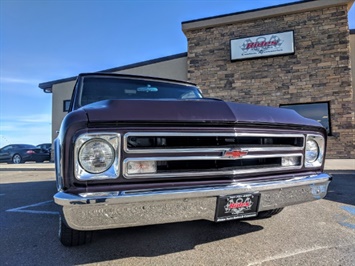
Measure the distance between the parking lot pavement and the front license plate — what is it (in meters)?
0.42

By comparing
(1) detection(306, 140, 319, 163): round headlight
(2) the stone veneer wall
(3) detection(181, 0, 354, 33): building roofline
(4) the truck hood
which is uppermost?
(3) detection(181, 0, 354, 33): building roofline

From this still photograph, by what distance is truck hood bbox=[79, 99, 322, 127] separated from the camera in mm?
1788

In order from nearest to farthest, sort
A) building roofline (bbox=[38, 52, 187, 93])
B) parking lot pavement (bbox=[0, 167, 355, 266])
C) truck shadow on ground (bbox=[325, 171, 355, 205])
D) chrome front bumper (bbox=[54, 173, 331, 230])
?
chrome front bumper (bbox=[54, 173, 331, 230]), parking lot pavement (bbox=[0, 167, 355, 266]), truck shadow on ground (bbox=[325, 171, 355, 205]), building roofline (bbox=[38, 52, 187, 93])

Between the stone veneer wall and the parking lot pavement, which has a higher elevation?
the stone veneer wall

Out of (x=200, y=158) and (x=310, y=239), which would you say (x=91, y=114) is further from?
(x=310, y=239)

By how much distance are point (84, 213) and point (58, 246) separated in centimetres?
115

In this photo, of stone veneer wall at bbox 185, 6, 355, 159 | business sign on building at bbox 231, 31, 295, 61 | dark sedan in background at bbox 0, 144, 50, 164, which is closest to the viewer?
stone veneer wall at bbox 185, 6, 355, 159

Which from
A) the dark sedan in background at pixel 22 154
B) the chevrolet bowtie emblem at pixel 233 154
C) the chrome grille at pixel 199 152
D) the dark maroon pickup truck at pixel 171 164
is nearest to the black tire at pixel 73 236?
the dark maroon pickup truck at pixel 171 164

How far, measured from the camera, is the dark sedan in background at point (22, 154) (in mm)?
16328

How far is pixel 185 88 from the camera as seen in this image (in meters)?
3.72

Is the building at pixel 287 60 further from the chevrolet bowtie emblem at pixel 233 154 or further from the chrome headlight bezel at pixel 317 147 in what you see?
the chevrolet bowtie emblem at pixel 233 154

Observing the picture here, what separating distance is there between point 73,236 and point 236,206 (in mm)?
1399

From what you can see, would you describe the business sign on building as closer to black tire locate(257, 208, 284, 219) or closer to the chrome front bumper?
black tire locate(257, 208, 284, 219)

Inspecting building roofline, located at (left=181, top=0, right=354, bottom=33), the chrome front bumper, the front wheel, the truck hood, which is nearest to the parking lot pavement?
the chrome front bumper
